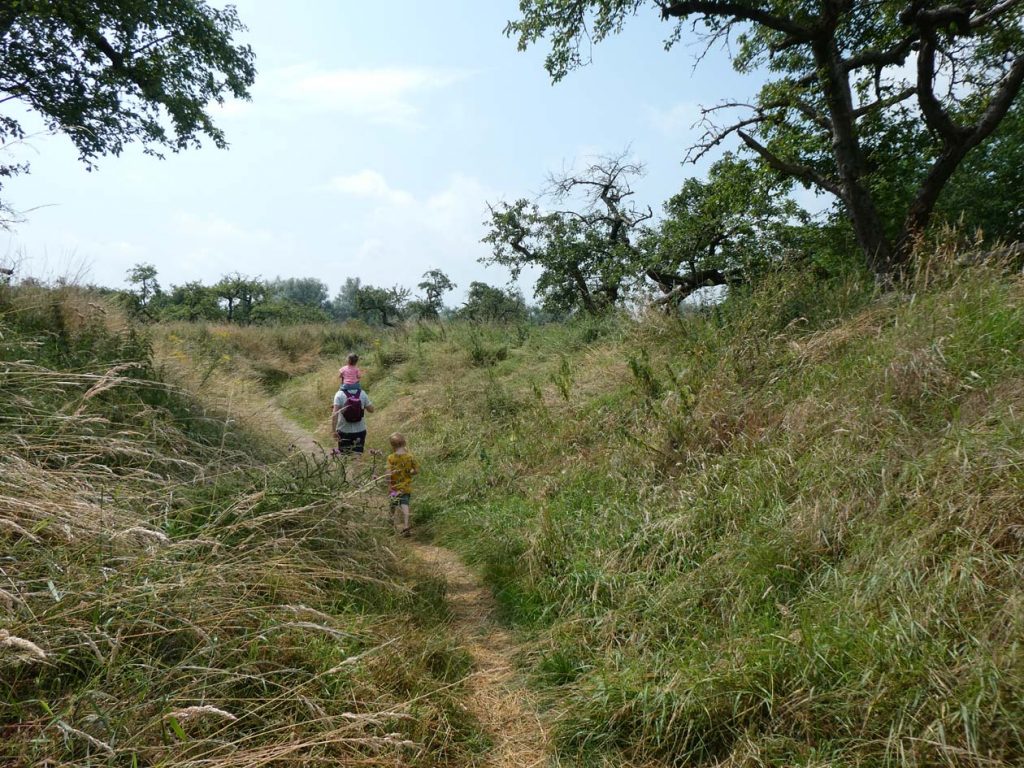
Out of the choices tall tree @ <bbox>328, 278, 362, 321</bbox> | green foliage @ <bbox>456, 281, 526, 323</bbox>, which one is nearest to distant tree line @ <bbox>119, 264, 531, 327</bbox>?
green foliage @ <bbox>456, 281, 526, 323</bbox>

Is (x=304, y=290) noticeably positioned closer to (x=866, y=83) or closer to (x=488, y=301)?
(x=488, y=301)

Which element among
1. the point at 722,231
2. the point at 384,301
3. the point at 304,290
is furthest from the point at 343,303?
the point at 722,231

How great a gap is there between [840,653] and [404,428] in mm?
9018

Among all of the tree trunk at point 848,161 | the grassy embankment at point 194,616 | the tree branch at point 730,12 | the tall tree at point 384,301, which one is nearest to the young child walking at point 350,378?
the grassy embankment at point 194,616

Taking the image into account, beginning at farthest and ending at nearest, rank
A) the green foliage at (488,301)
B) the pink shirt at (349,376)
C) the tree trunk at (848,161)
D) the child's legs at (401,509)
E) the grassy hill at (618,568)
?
1. the green foliage at (488,301)
2. the pink shirt at (349,376)
3. the tree trunk at (848,161)
4. the child's legs at (401,509)
5. the grassy hill at (618,568)

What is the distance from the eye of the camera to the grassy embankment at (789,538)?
7.54 ft

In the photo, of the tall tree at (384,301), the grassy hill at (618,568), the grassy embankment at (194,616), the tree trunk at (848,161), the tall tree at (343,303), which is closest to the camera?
the grassy embankment at (194,616)

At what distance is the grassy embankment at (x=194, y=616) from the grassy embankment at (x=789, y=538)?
934mm

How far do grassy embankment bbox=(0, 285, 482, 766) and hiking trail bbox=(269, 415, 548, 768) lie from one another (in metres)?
0.14

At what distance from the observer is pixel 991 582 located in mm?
2469

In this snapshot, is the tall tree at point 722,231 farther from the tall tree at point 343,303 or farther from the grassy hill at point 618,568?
the tall tree at point 343,303

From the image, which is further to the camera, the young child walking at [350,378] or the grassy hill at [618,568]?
the young child walking at [350,378]

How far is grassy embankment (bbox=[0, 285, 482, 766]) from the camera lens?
6.97 ft

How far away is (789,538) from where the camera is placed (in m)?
3.34
